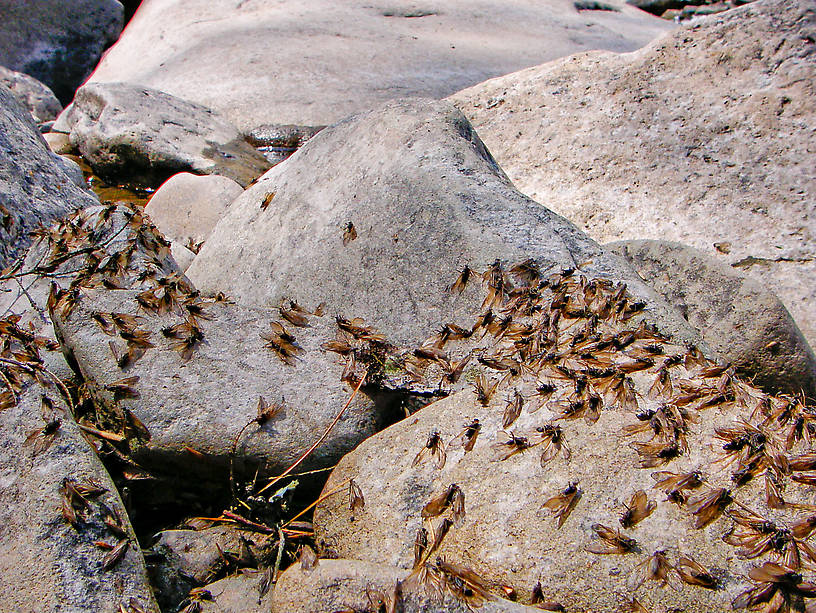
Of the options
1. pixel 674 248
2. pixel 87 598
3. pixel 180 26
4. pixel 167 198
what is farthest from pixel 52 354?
pixel 180 26

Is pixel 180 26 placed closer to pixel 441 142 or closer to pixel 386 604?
pixel 441 142

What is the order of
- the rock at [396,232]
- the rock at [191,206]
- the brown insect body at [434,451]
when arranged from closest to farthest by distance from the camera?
the brown insect body at [434,451] < the rock at [396,232] < the rock at [191,206]

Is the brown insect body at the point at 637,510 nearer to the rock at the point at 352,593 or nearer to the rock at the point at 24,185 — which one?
the rock at the point at 352,593

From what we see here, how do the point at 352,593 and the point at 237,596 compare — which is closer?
the point at 352,593

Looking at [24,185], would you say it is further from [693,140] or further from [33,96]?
[33,96]

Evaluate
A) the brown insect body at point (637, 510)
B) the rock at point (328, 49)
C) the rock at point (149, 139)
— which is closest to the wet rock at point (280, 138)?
the rock at point (328, 49)

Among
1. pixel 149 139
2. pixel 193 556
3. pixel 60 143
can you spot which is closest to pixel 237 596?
pixel 193 556
